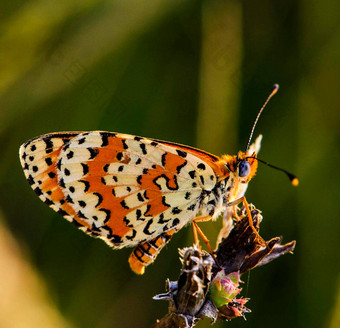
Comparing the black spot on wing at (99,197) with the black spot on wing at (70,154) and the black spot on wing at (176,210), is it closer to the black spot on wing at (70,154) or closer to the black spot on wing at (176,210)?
the black spot on wing at (70,154)

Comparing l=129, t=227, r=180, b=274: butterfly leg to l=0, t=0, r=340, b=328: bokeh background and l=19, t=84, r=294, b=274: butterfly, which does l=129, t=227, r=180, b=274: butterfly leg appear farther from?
l=0, t=0, r=340, b=328: bokeh background

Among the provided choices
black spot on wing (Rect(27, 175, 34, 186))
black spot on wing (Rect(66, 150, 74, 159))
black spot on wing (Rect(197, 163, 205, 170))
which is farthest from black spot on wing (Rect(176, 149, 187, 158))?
black spot on wing (Rect(27, 175, 34, 186))

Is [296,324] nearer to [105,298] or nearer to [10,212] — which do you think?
[105,298]

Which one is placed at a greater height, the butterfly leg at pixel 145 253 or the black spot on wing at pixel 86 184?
the black spot on wing at pixel 86 184

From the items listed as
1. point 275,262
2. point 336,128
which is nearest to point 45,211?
point 275,262

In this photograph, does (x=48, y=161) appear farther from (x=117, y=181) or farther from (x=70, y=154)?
(x=117, y=181)

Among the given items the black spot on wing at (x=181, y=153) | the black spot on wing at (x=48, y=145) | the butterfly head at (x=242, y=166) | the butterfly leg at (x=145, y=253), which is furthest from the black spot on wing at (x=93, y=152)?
the butterfly head at (x=242, y=166)

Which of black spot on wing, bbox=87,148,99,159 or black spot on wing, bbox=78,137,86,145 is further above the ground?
black spot on wing, bbox=78,137,86,145
